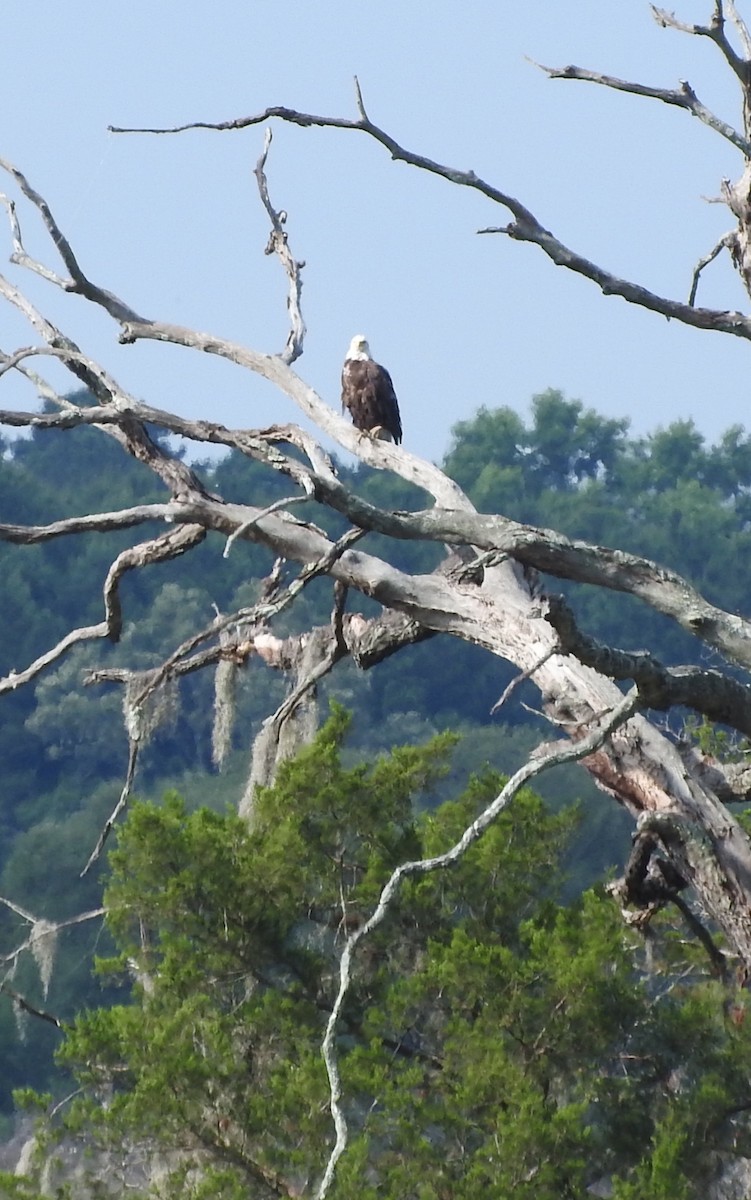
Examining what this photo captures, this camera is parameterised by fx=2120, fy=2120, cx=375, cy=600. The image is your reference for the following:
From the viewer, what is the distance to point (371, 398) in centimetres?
1018

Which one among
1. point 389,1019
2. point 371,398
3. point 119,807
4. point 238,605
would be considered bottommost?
point 238,605

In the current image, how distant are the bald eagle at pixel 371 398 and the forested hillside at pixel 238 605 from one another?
42.9ft

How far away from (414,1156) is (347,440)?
243 centimetres

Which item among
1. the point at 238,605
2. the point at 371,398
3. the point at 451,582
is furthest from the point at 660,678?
the point at 238,605

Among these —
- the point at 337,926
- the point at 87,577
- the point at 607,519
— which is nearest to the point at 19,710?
the point at 87,577

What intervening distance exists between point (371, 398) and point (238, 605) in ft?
90.3

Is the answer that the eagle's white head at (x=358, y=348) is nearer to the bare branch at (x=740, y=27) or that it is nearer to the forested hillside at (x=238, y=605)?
the bare branch at (x=740, y=27)

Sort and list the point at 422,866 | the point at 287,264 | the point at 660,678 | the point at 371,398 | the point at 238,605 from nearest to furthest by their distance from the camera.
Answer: the point at 422,866
the point at 660,678
the point at 287,264
the point at 371,398
the point at 238,605

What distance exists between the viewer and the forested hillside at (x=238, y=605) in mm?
28812

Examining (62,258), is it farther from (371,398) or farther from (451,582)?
(371,398)

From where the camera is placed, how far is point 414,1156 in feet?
23.5

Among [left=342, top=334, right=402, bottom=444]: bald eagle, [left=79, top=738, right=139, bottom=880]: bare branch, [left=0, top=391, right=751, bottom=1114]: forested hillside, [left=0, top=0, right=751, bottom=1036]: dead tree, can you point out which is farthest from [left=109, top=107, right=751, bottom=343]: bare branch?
[left=0, top=391, right=751, bottom=1114]: forested hillside

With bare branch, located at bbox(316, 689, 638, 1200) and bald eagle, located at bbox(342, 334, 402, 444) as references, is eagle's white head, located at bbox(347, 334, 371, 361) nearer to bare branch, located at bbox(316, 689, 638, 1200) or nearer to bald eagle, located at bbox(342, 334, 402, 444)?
bald eagle, located at bbox(342, 334, 402, 444)

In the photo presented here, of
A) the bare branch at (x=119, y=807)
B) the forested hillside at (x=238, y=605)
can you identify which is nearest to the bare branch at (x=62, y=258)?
the bare branch at (x=119, y=807)
